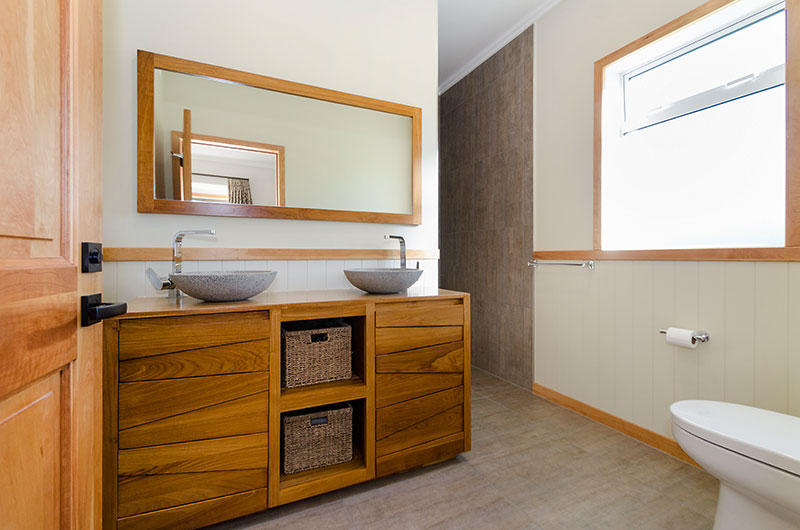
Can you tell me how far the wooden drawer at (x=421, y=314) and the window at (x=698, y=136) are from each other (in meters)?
1.08

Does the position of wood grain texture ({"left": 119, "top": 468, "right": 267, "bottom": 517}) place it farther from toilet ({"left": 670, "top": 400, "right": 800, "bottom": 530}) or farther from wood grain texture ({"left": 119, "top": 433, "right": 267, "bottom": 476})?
toilet ({"left": 670, "top": 400, "right": 800, "bottom": 530})

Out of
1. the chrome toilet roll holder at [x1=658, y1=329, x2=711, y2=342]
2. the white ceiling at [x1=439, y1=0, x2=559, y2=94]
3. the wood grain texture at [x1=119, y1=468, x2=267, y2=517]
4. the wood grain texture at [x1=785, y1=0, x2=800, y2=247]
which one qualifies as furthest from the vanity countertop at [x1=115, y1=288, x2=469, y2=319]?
the white ceiling at [x1=439, y1=0, x2=559, y2=94]

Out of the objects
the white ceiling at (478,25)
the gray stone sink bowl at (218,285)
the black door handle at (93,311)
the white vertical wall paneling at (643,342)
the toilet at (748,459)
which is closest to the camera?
the black door handle at (93,311)

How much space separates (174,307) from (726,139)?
8.19 feet

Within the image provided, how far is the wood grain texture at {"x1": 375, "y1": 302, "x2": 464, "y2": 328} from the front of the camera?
162cm

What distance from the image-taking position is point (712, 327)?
5.51 ft

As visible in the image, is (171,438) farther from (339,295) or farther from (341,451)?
(339,295)

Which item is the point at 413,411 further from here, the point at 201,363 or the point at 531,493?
the point at 201,363

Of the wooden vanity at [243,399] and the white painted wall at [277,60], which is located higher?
the white painted wall at [277,60]

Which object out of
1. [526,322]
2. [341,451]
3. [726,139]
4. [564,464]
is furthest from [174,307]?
[726,139]

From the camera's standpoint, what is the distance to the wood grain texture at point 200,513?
48.1 inches

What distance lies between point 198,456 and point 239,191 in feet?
3.74

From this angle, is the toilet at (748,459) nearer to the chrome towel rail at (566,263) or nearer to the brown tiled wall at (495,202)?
the chrome towel rail at (566,263)

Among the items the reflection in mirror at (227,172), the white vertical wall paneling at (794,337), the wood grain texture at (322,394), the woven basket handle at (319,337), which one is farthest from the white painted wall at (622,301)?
the reflection in mirror at (227,172)
